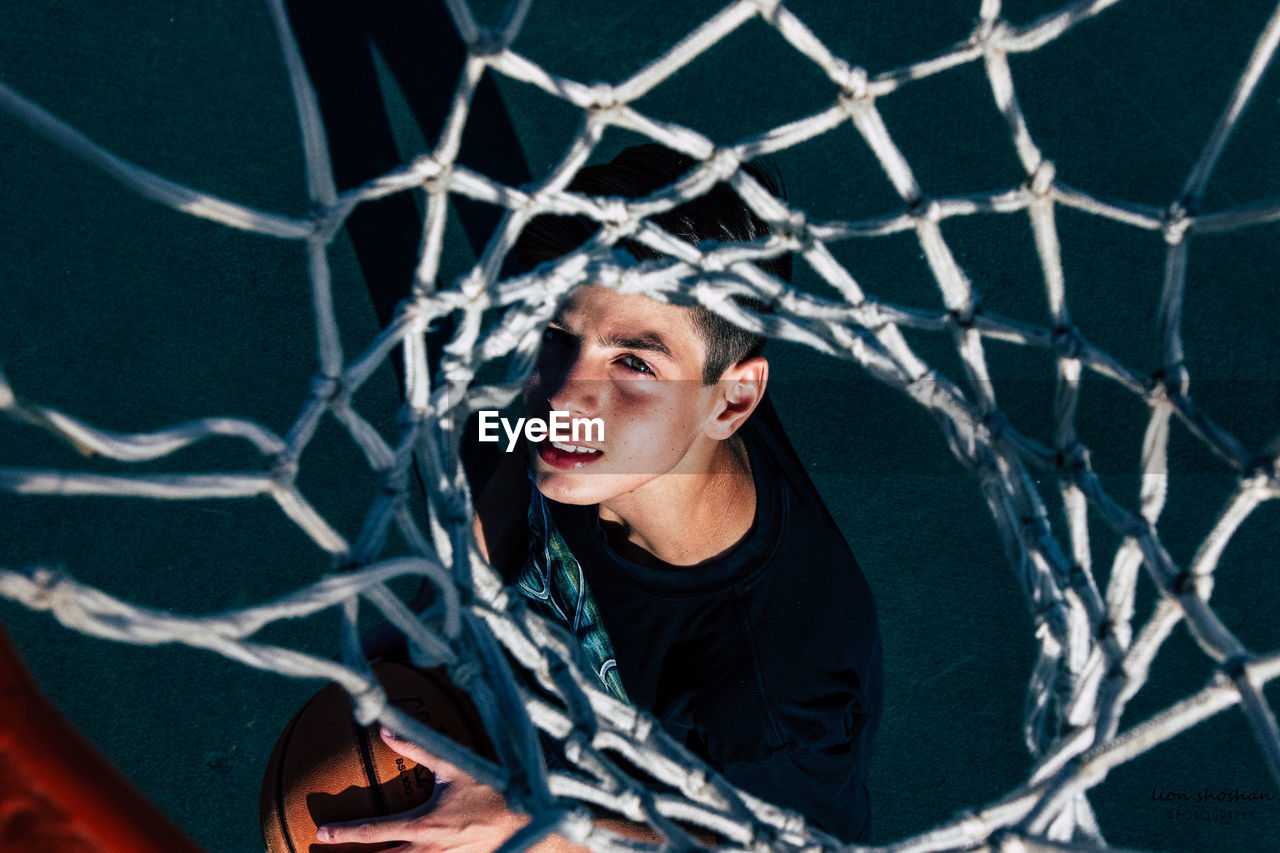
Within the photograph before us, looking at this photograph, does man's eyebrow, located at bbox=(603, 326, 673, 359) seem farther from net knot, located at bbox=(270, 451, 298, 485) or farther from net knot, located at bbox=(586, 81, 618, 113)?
net knot, located at bbox=(270, 451, 298, 485)

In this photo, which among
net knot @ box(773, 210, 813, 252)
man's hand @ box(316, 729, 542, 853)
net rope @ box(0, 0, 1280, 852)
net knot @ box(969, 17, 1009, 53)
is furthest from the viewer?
man's hand @ box(316, 729, 542, 853)

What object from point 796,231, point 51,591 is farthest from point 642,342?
point 51,591

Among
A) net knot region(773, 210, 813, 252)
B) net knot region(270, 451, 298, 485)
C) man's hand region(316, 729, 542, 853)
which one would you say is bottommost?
man's hand region(316, 729, 542, 853)

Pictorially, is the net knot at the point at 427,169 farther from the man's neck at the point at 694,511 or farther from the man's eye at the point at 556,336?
the man's neck at the point at 694,511

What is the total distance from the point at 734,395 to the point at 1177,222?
56 cm

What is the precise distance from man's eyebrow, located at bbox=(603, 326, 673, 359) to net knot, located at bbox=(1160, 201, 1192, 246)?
57 cm

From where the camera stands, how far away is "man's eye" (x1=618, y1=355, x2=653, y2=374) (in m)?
1.17

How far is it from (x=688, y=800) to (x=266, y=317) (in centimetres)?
124

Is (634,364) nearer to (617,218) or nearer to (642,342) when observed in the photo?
(642,342)

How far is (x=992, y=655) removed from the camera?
1.69m

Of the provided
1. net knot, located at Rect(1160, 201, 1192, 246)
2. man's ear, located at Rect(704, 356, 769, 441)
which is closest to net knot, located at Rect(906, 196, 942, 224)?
net knot, located at Rect(1160, 201, 1192, 246)

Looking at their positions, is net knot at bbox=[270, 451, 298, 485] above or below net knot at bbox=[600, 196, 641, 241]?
below

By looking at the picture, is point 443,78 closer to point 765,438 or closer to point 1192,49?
point 765,438

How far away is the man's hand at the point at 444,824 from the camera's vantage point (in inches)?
43.9
